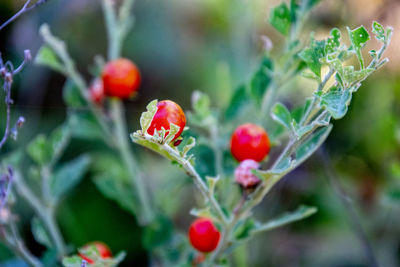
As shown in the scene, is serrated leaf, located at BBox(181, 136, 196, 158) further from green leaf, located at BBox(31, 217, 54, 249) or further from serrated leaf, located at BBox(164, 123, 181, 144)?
green leaf, located at BBox(31, 217, 54, 249)

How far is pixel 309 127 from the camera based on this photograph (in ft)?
1.80

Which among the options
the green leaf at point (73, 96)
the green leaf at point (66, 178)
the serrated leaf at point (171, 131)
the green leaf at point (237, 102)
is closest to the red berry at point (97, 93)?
the green leaf at point (73, 96)

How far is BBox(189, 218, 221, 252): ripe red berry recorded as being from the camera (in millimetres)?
709

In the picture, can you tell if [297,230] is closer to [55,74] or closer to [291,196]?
[291,196]

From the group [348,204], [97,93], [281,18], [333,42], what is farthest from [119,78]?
[348,204]

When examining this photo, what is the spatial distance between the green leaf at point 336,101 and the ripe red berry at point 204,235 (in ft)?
0.92

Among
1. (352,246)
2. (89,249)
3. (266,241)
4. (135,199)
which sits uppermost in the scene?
(89,249)

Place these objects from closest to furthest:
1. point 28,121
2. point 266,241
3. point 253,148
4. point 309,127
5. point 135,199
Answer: point 309,127 < point 253,148 < point 135,199 < point 266,241 < point 28,121

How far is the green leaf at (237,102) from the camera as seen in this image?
2.85 ft

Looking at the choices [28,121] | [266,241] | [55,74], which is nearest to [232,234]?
[266,241]

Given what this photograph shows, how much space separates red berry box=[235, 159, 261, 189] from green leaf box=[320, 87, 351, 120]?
151 mm

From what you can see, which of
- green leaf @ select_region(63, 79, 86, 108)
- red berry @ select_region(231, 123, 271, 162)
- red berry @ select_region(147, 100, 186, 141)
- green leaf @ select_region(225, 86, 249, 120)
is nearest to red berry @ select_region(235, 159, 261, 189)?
red berry @ select_region(231, 123, 271, 162)

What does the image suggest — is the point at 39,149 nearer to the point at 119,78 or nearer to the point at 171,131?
the point at 119,78

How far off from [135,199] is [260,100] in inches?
14.4
